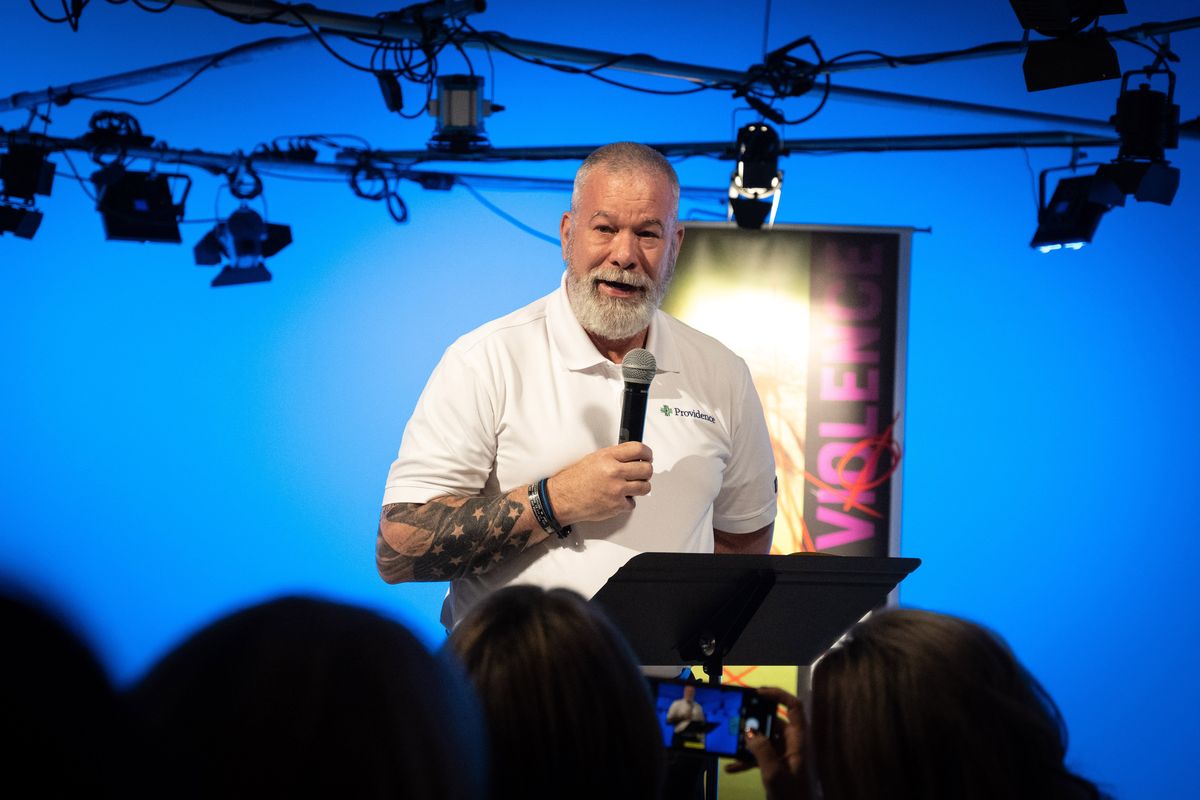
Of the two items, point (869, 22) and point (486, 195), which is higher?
point (869, 22)

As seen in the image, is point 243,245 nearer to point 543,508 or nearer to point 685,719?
point 543,508

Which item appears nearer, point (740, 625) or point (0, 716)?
point (0, 716)

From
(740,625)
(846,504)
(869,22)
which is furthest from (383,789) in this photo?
(869,22)

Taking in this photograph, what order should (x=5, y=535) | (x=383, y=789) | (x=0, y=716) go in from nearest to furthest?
(x=0, y=716), (x=383, y=789), (x=5, y=535)

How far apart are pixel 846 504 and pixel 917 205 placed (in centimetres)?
227

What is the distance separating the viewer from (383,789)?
77 cm

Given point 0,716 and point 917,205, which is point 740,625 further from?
point 917,205

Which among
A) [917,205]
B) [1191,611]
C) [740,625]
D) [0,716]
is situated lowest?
[1191,611]

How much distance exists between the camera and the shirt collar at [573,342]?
8.23 feet

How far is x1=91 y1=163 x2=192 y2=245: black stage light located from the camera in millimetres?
6188

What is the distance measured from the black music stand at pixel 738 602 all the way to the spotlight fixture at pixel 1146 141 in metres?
3.43

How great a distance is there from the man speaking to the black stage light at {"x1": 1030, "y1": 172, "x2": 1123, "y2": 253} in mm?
3336

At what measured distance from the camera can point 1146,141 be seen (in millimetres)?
4844

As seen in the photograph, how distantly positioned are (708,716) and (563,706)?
0.51 meters
